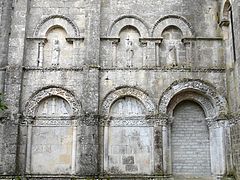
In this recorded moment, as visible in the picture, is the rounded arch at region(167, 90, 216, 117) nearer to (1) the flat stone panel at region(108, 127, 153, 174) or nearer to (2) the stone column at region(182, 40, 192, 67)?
(2) the stone column at region(182, 40, 192, 67)

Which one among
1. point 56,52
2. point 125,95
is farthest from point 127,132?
point 56,52

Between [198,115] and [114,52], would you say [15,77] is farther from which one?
[198,115]

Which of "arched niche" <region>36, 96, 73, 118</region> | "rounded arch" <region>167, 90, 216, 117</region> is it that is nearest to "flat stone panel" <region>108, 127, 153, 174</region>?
"rounded arch" <region>167, 90, 216, 117</region>

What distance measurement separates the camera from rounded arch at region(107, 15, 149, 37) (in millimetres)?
15938

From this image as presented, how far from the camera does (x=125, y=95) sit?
49.9ft

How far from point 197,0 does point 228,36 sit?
228cm

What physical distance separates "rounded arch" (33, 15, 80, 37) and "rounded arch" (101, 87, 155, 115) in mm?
3187

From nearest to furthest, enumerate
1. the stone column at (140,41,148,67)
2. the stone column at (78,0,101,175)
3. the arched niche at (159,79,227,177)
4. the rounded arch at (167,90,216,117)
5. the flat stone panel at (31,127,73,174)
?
the stone column at (78,0,101,175) → the flat stone panel at (31,127,73,174) → the arched niche at (159,79,227,177) → the rounded arch at (167,90,216,117) → the stone column at (140,41,148,67)

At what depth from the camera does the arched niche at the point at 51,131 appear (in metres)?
14.7

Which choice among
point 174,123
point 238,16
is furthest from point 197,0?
point 174,123

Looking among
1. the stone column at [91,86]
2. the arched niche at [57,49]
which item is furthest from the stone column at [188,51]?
the arched niche at [57,49]

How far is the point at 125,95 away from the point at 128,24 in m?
3.28

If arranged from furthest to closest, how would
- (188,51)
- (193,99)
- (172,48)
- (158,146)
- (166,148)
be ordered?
(172,48) → (188,51) → (193,99) → (166,148) → (158,146)

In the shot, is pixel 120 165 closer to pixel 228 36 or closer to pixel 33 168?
pixel 33 168
